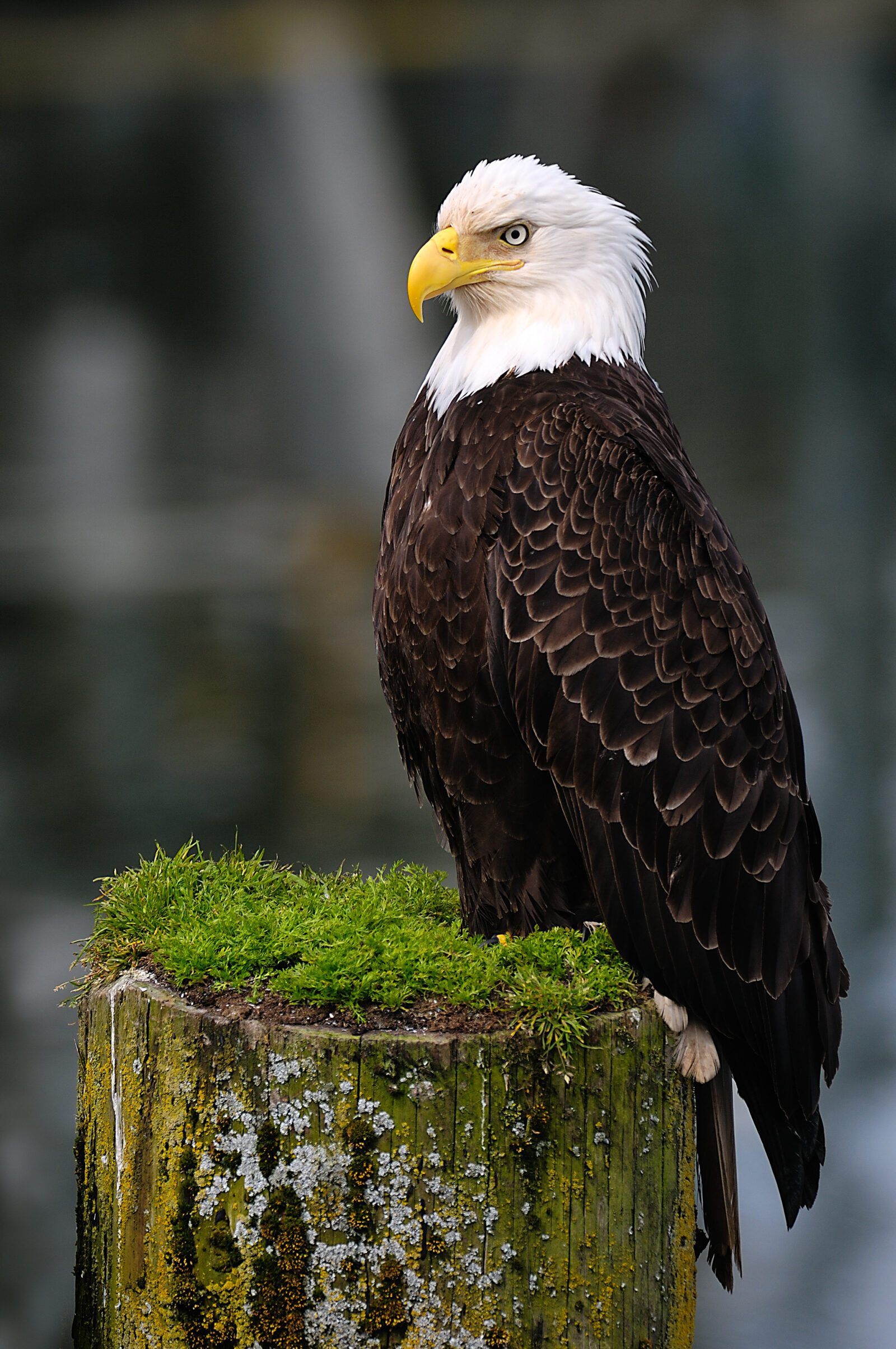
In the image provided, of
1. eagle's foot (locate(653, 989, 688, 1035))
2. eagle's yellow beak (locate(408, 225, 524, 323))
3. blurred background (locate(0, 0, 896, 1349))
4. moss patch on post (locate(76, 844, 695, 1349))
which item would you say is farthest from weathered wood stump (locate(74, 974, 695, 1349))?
blurred background (locate(0, 0, 896, 1349))

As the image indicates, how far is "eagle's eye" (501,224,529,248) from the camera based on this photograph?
264 cm

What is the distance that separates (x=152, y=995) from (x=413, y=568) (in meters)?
0.90

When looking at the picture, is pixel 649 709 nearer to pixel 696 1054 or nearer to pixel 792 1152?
pixel 696 1054

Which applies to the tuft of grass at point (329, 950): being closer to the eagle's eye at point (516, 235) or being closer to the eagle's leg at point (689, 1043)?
the eagle's leg at point (689, 1043)

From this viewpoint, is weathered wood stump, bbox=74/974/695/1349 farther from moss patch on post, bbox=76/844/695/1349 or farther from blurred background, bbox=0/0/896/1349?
blurred background, bbox=0/0/896/1349

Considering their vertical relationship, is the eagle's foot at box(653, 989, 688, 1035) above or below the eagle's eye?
below

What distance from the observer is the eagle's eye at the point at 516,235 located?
2.64 meters

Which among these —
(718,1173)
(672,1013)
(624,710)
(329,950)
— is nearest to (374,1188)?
(329,950)

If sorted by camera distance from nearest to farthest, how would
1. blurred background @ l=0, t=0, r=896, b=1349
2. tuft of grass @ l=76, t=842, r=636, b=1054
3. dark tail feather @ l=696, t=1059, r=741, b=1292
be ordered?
tuft of grass @ l=76, t=842, r=636, b=1054 < dark tail feather @ l=696, t=1059, r=741, b=1292 < blurred background @ l=0, t=0, r=896, b=1349

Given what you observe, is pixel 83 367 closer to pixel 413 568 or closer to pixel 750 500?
pixel 750 500

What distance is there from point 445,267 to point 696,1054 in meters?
1.53

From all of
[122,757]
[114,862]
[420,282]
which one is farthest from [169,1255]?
[122,757]

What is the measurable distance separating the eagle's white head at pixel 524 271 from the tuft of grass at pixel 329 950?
1.00 metres

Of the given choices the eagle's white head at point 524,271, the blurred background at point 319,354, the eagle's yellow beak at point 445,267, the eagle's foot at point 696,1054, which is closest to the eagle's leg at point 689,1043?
the eagle's foot at point 696,1054
